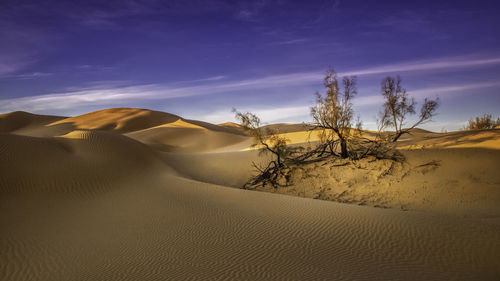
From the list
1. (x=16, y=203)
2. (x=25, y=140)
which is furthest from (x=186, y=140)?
(x=16, y=203)

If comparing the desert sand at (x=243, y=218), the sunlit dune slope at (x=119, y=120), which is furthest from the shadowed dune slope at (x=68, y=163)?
the sunlit dune slope at (x=119, y=120)

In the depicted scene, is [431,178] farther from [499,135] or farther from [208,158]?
[208,158]

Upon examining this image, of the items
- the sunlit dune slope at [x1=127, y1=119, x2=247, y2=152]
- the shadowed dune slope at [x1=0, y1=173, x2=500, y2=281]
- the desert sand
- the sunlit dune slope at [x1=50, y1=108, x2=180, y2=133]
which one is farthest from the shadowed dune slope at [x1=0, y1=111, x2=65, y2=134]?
the shadowed dune slope at [x1=0, y1=173, x2=500, y2=281]

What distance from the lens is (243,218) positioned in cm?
586

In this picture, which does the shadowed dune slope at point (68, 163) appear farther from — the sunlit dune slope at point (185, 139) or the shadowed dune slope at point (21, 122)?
the shadowed dune slope at point (21, 122)

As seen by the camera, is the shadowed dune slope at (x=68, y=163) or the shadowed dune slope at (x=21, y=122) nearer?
the shadowed dune slope at (x=68, y=163)

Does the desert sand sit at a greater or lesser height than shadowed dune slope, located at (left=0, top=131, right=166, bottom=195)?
lesser

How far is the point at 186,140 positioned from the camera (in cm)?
3070

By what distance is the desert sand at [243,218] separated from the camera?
3.98 m

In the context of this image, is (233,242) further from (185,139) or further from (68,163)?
(185,139)

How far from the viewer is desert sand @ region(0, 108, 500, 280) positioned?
3.98 meters

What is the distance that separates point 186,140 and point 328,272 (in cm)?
2818

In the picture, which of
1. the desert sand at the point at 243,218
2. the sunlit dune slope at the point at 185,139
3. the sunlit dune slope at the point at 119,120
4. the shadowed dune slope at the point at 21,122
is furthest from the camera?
the shadowed dune slope at the point at 21,122

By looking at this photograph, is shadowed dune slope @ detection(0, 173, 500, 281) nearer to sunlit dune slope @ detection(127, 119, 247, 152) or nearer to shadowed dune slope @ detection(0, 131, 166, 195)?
shadowed dune slope @ detection(0, 131, 166, 195)
